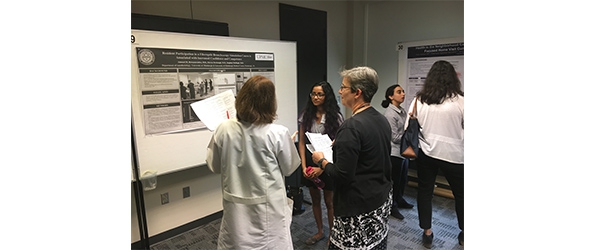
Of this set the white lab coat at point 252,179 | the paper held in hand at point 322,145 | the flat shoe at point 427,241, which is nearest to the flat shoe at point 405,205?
the flat shoe at point 427,241

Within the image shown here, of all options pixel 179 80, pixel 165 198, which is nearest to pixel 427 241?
pixel 165 198

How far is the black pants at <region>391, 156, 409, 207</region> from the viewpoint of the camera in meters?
2.97

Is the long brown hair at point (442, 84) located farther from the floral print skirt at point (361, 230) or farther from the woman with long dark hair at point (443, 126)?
the floral print skirt at point (361, 230)

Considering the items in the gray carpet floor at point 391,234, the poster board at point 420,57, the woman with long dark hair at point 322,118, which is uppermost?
the poster board at point 420,57

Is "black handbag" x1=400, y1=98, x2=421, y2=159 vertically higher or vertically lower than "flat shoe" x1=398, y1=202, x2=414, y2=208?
higher

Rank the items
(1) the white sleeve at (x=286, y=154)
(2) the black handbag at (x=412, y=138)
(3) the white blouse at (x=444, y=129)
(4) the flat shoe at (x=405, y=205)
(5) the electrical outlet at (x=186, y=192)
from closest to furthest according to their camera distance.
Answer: (1) the white sleeve at (x=286, y=154), (3) the white blouse at (x=444, y=129), (2) the black handbag at (x=412, y=138), (5) the electrical outlet at (x=186, y=192), (4) the flat shoe at (x=405, y=205)

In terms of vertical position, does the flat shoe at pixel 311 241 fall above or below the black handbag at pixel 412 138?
below

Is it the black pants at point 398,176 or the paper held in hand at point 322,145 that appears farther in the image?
the black pants at point 398,176

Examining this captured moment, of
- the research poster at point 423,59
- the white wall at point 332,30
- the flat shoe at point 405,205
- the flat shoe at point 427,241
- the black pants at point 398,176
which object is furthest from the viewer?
the research poster at point 423,59

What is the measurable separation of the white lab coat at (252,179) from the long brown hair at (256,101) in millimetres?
42

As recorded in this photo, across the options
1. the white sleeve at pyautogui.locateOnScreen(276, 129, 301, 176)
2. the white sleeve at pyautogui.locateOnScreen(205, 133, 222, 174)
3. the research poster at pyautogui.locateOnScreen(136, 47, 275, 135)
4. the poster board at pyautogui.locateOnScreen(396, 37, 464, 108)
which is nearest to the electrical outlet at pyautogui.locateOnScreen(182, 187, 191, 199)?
the research poster at pyautogui.locateOnScreen(136, 47, 275, 135)

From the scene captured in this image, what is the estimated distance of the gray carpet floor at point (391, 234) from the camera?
2.48m

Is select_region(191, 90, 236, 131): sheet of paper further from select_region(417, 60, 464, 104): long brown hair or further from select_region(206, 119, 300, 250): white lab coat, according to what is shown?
select_region(417, 60, 464, 104): long brown hair

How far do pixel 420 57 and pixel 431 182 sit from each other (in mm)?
1801
